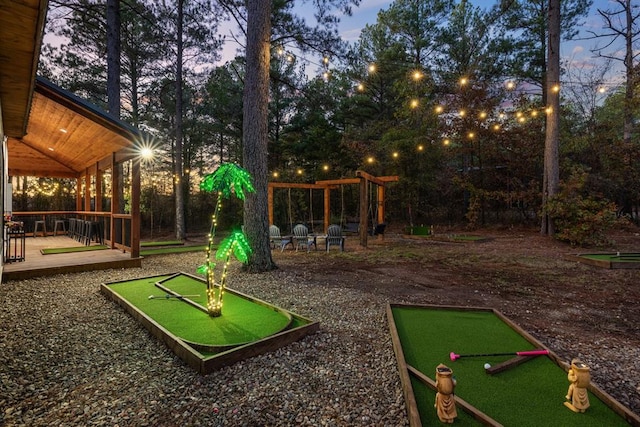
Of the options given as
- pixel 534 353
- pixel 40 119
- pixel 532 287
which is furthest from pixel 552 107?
pixel 40 119

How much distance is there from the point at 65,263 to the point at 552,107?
1349 centimetres

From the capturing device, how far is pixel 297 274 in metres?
5.81

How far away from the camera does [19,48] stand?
266cm

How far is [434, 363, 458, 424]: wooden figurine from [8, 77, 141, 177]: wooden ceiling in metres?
6.21

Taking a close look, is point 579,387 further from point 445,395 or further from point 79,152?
point 79,152

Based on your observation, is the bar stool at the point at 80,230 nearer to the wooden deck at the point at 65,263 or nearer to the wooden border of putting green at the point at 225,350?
the wooden deck at the point at 65,263

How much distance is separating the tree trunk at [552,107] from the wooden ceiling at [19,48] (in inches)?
467

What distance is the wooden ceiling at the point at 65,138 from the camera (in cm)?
531

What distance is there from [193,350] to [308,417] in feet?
3.62

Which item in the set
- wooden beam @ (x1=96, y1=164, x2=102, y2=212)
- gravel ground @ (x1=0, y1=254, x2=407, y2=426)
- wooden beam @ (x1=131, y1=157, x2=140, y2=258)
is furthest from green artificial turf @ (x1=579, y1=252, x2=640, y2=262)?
wooden beam @ (x1=96, y1=164, x2=102, y2=212)

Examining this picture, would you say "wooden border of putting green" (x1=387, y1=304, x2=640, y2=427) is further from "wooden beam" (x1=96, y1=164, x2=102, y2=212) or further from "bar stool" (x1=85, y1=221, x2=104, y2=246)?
"wooden beam" (x1=96, y1=164, x2=102, y2=212)

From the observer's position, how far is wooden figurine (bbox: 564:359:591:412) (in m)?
1.67

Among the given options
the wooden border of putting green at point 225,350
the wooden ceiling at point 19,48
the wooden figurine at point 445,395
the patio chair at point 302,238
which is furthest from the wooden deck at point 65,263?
the wooden figurine at point 445,395

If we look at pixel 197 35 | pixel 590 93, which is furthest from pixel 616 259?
pixel 197 35
